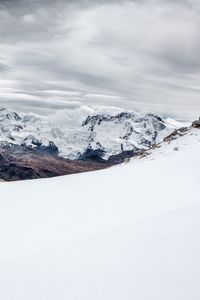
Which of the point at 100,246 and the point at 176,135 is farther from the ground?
the point at 100,246

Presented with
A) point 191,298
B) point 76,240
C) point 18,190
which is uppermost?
point 191,298

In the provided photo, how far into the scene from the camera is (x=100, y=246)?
6254 mm

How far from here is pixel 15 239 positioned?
7.36 metres

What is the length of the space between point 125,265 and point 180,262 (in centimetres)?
78

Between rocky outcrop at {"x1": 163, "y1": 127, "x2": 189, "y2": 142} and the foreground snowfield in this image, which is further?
rocky outcrop at {"x1": 163, "y1": 127, "x2": 189, "y2": 142}

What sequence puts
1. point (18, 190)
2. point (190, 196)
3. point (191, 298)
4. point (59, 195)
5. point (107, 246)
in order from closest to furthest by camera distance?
point (191, 298) < point (107, 246) < point (190, 196) < point (59, 195) < point (18, 190)

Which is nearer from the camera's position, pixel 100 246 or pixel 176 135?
pixel 100 246

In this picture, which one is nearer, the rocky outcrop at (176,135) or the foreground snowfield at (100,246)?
the foreground snowfield at (100,246)

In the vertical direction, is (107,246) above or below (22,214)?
above

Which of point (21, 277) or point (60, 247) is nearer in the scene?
point (21, 277)

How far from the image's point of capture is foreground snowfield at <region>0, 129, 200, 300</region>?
4.71 meters

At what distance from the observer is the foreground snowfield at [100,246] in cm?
471

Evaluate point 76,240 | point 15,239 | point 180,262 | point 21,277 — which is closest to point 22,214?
point 15,239

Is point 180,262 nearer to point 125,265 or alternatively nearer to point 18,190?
point 125,265
